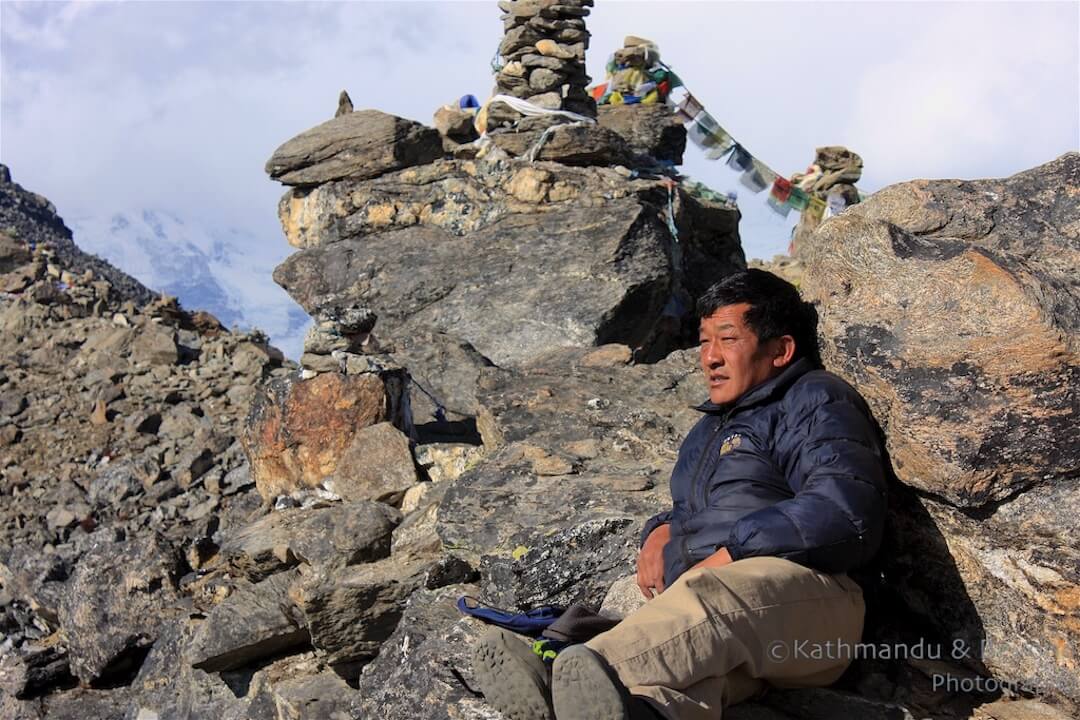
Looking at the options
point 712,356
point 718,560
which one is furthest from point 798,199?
point 718,560

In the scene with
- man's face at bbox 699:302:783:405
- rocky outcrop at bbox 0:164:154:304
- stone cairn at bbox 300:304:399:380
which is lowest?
man's face at bbox 699:302:783:405

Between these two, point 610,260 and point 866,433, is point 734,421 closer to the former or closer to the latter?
point 866,433

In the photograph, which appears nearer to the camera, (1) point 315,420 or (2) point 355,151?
(1) point 315,420

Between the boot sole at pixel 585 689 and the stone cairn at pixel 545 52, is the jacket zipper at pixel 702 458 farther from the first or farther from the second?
the stone cairn at pixel 545 52

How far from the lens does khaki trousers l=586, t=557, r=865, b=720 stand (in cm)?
347

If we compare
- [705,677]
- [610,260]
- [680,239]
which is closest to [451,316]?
[610,260]

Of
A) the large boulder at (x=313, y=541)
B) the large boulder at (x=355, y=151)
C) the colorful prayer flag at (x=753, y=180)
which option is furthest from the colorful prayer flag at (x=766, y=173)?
the large boulder at (x=313, y=541)

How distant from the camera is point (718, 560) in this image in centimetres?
400

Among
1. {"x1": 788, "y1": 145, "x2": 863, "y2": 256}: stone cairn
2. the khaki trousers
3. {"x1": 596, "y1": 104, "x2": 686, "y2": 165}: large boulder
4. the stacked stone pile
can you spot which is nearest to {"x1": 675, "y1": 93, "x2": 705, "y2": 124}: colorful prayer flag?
{"x1": 596, "y1": 104, "x2": 686, "y2": 165}: large boulder

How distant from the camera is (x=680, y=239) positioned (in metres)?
14.2

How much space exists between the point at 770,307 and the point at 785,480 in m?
0.86

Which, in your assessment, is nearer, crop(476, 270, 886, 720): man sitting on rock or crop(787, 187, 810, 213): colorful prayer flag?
crop(476, 270, 886, 720): man sitting on rock

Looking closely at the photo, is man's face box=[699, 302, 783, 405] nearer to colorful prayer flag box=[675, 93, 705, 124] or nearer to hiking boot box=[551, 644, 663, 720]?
hiking boot box=[551, 644, 663, 720]

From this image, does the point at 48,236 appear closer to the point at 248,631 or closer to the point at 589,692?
the point at 248,631
